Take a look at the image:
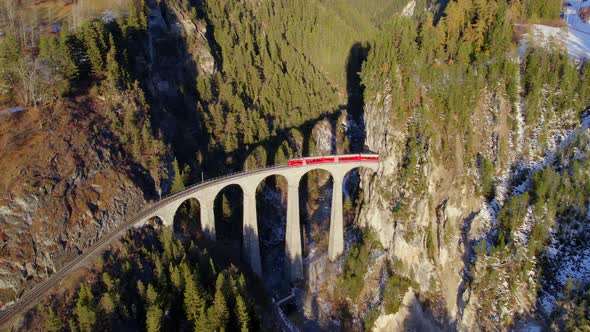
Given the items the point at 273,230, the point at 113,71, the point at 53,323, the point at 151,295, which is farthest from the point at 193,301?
the point at 113,71

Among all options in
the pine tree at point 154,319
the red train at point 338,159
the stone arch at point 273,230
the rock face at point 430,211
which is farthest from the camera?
the stone arch at point 273,230

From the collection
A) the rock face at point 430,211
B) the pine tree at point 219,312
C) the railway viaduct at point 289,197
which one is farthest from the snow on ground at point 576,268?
the pine tree at point 219,312

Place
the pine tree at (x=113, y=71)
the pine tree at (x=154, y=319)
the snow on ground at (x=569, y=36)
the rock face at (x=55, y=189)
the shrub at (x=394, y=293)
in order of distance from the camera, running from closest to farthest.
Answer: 1. the pine tree at (x=154, y=319)
2. the rock face at (x=55, y=189)
3. the shrub at (x=394, y=293)
4. the snow on ground at (x=569, y=36)
5. the pine tree at (x=113, y=71)

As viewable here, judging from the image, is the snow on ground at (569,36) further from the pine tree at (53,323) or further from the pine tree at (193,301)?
the pine tree at (53,323)

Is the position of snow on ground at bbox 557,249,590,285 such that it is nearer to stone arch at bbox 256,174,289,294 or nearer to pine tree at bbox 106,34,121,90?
stone arch at bbox 256,174,289,294

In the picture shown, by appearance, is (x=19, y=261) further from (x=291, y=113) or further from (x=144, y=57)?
(x=291, y=113)

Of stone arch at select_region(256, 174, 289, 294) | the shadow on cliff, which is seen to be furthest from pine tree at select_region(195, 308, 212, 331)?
the shadow on cliff
